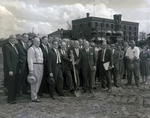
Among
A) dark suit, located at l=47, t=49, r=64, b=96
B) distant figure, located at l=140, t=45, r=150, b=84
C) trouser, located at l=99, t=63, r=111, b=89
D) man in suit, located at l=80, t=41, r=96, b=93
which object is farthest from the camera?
distant figure, located at l=140, t=45, r=150, b=84

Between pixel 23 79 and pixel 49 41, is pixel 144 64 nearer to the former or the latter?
pixel 49 41

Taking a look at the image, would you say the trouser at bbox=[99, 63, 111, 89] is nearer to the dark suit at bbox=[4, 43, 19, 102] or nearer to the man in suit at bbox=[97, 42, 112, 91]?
the man in suit at bbox=[97, 42, 112, 91]

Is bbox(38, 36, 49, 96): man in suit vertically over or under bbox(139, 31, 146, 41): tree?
under

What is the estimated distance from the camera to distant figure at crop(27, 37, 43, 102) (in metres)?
4.31

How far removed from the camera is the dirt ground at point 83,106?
391 cm

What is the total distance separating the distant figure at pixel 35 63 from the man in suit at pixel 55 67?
299 millimetres

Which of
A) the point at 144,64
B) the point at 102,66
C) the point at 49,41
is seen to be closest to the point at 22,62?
the point at 49,41

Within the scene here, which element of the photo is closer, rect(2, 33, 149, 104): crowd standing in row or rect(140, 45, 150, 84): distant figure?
rect(2, 33, 149, 104): crowd standing in row

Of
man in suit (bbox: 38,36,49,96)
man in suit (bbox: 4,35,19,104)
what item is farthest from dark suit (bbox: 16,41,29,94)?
man in suit (bbox: 38,36,49,96)

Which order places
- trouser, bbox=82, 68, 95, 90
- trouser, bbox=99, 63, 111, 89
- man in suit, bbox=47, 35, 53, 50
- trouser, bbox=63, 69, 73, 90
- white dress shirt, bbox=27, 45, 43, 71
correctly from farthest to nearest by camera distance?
1. trouser, bbox=99, 63, 111, 89
2. trouser, bbox=82, 68, 95, 90
3. trouser, bbox=63, 69, 73, 90
4. man in suit, bbox=47, 35, 53, 50
5. white dress shirt, bbox=27, 45, 43, 71

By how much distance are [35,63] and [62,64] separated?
96 centimetres

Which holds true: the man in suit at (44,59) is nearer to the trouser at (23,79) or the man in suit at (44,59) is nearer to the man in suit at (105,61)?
the trouser at (23,79)

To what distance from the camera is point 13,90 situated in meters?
4.32

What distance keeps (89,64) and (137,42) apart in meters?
1.76
